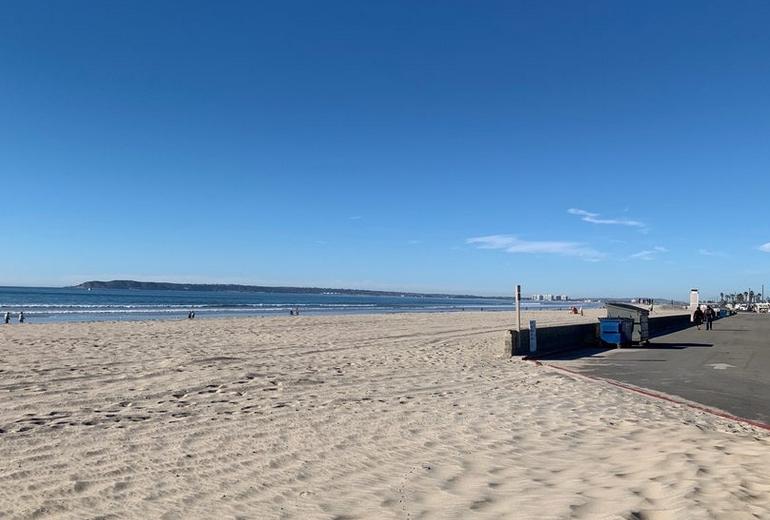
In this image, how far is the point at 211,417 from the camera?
7137mm

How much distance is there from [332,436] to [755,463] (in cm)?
431

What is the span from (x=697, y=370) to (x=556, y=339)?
4.87m

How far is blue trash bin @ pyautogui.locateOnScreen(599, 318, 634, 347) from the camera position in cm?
1883

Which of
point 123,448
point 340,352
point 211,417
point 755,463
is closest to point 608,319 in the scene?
point 340,352

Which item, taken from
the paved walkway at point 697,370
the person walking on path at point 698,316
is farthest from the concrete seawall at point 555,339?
the person walking on path at point 698,316

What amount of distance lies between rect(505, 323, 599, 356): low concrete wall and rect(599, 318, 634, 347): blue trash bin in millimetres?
487

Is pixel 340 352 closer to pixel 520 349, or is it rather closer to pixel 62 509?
pixel 520 349

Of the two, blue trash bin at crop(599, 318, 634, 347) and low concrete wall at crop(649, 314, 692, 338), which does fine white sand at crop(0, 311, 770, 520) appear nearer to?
blue trash bin at crop(599, 318, 634, 347)

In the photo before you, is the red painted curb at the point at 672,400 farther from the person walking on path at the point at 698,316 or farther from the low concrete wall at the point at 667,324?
the person walking on path at the point at 698,316

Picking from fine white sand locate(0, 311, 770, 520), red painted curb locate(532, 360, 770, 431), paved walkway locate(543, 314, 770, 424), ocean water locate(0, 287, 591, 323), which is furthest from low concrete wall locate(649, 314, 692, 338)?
ocean water locate(0, 287, 591, 323)

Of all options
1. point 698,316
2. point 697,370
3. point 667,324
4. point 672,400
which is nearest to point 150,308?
point 667,324

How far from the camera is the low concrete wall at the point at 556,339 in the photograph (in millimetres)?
15539

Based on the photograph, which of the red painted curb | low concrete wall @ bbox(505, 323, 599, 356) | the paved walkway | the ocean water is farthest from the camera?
the ocean water

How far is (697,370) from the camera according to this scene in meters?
13.5
